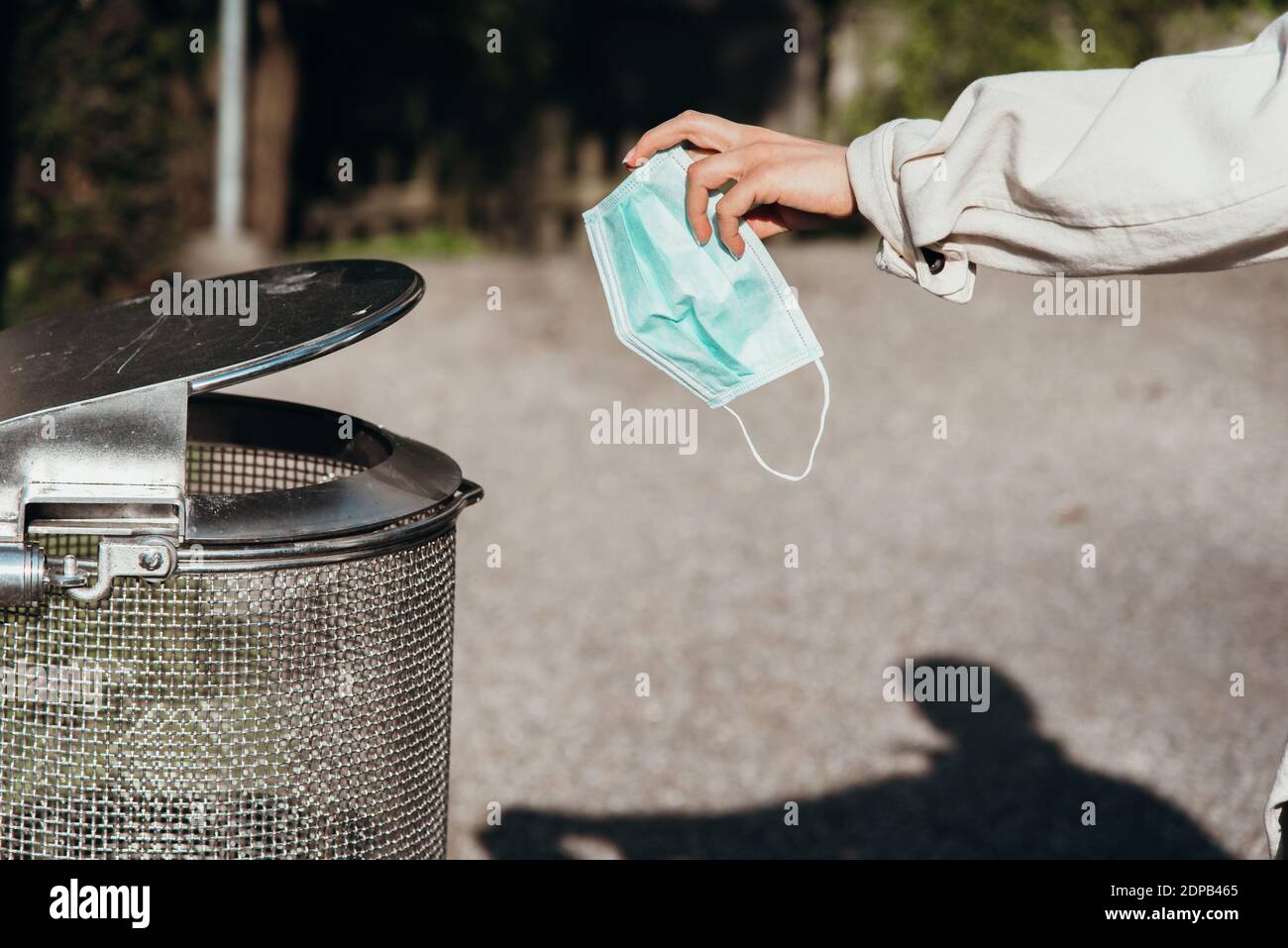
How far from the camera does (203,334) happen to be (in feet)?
6.48

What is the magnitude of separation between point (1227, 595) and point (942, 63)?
21.2ft

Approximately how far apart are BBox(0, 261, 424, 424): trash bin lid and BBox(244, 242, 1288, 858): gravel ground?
5.94 feet

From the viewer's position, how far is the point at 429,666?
2.07m

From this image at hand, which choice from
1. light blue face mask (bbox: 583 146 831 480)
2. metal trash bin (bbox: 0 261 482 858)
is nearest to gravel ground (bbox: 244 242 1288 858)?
metal trash bin (bbox: 0 261 482 858)

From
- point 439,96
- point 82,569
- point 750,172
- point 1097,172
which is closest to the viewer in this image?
point 1097,172

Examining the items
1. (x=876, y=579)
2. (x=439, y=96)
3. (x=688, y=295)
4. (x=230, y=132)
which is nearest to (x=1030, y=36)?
(x=439, y=96)

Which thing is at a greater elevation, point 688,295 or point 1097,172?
point 1097,172

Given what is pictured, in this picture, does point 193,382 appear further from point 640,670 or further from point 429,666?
point 640,670

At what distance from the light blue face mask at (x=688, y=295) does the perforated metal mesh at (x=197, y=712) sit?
0.49 meters

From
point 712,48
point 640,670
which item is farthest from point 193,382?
point 712,48

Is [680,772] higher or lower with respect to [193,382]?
lower

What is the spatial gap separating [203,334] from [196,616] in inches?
16.2

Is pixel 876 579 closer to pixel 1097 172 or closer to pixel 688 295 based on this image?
pixel 688 295

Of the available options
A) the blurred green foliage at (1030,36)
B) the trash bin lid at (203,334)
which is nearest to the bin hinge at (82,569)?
the trash bin lid at (203,334)
